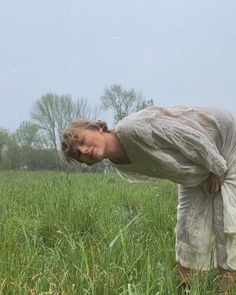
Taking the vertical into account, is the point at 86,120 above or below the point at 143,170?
above

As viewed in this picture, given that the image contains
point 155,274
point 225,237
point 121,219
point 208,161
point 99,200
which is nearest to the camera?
point 155,274

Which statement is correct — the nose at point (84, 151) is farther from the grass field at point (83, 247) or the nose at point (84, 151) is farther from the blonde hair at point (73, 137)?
the grass field at point (83, 247)

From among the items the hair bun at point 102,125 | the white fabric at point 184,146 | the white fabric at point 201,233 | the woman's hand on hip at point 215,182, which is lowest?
the white fabric at point 201,233

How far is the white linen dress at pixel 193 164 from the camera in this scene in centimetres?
269

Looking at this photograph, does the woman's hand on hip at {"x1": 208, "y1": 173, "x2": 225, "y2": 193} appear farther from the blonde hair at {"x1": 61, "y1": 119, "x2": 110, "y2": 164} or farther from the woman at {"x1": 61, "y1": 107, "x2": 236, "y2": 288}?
the blonde hair at {"x1": 61, "y1": 119, "x2": 110, "y2": 164}

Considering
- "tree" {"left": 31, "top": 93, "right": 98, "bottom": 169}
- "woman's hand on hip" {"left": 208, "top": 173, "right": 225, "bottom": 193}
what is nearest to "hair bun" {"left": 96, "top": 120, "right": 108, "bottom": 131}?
"woman's hand on hip" {"left": 208, "top": 173, "right": 225, "bottom": 193}

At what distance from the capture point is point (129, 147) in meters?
2.68

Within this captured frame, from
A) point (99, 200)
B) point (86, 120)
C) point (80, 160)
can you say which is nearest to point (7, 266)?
point (80, 160)

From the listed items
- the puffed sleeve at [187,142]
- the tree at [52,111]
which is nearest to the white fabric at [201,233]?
the puffed sleeve at [187,142]

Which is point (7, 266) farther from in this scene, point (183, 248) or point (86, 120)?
point (183, 248)

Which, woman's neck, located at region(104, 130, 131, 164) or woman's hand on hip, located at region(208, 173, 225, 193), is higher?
woman's neck, located at region(104, 130, 131, 164)

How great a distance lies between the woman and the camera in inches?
103

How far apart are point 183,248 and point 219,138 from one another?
0.61 meters

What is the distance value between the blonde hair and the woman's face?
2 cm
